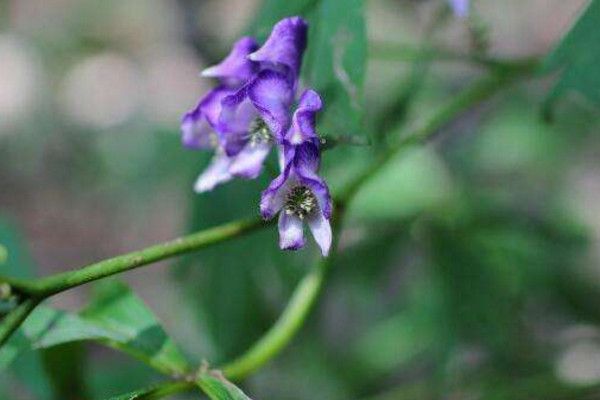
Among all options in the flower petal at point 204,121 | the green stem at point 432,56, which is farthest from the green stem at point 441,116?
the flower petal at point 204,121

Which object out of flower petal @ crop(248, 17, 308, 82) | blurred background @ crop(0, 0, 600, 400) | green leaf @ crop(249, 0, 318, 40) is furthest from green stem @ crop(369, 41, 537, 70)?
flower petal @ crop(248, 17, 308, 82)

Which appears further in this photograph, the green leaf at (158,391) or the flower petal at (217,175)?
the flower petal at (217,175)

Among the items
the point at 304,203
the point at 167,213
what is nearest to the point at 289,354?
the point at 304,203

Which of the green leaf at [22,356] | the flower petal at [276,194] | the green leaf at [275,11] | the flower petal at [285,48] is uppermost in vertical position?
the green leaf at [275,11]

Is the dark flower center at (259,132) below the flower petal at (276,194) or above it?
above

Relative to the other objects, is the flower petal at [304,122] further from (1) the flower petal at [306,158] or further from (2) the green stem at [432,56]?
(2) the green stem at [432,56]
